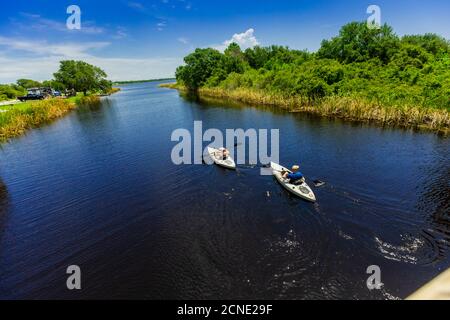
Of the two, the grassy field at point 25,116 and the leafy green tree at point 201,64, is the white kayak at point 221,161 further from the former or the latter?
the leafy green tree at point 201,64

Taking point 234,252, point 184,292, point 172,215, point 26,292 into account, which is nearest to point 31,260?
point 26,292

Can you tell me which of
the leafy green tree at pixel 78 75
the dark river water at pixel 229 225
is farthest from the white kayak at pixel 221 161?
the leafy green tree at pixel 78 75

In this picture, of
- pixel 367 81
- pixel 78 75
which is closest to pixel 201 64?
pixel 78 75

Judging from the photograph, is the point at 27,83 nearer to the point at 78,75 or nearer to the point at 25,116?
the point at 78,75

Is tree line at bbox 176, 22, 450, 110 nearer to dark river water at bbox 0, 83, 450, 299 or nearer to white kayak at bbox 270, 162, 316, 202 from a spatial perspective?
dark river water at bbox 0, 83, 450, 299

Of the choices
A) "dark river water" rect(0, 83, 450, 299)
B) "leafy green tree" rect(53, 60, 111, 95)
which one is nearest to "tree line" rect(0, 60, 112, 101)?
"leafy green tree" rect(53, 60, 111, 95)

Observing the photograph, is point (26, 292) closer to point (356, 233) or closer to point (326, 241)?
point (326, 241)

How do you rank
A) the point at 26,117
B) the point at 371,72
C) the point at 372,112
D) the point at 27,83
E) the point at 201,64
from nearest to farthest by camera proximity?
the point at 372,112 → the point at 371,72 → the point at 26,117 → the point at 201,64 → the point at 27,83
